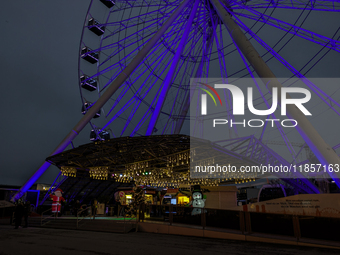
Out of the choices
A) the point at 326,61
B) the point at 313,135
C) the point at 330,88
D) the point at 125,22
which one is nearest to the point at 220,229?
the point at 313,135

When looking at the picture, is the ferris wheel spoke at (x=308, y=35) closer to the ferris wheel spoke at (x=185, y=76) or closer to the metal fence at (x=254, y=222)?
the ferris wheel spoke at (x=185, y=76)

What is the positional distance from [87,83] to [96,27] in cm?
434

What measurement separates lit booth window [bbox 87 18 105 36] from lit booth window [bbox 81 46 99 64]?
145 cm

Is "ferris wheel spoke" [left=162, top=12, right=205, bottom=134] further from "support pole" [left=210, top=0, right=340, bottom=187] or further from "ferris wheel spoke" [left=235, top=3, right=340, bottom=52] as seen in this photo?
"support pole" [left=210, top=0, right=340, bottom=187]

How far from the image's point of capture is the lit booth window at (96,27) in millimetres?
19422

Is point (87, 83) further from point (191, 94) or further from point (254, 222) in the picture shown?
point (254, 222)

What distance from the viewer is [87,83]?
20.2 m

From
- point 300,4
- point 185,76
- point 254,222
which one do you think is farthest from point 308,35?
point 254,222

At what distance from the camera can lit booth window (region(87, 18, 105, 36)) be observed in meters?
19.4

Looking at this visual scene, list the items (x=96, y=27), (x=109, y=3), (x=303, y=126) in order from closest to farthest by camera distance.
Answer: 1. (x=303, y=126)
2. (x=109, y=3)
3. (x=96, y=27)

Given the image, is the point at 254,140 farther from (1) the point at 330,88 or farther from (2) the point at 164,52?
(1) the point at 330,88

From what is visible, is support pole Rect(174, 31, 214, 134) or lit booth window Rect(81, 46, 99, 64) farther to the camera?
lit booth window Rect(81, 46, 99, 64)

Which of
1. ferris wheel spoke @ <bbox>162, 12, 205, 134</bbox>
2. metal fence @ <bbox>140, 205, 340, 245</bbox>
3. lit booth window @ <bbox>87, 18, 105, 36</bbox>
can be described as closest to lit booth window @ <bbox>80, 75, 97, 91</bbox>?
lit booth window @ <bbox>87, 18, 105, 36</bbox>

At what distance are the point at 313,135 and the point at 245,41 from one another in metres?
5.46
